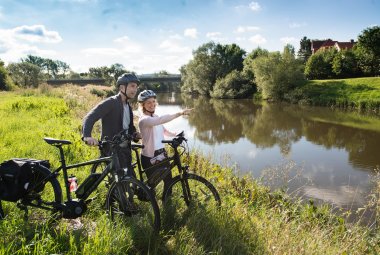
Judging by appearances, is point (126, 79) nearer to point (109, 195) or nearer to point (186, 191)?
point (109, 195)

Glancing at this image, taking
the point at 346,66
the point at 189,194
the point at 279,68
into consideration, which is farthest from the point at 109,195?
the point at 346,66

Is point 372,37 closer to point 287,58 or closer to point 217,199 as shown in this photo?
point 287,58

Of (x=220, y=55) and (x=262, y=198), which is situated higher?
(x=220, y=55)

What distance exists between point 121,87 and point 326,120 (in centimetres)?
2362

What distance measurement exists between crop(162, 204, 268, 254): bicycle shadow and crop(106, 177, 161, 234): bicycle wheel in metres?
0.27

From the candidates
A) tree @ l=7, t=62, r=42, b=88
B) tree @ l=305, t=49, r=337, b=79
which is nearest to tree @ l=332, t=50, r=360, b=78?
tree @ l=305, t=49, r=337, b=79

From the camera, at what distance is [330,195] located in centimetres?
925

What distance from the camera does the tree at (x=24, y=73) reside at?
48719 mm

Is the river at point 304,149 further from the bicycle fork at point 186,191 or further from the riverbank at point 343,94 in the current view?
the bicycle fork at point 186,191

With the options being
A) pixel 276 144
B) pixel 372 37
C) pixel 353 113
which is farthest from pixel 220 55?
pixel 276 144

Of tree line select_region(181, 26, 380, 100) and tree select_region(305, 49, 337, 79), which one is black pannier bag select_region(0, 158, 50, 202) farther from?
tree select_region(305, 49, 337, 79)

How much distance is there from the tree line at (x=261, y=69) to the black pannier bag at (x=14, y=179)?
38688 millimetres

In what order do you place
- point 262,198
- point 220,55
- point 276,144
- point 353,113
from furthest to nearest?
1. point 220,55
2. point 353,113
3. point 276,144
4. point 262,198

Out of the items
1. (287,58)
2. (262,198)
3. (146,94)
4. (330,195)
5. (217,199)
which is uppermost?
(287,58)
